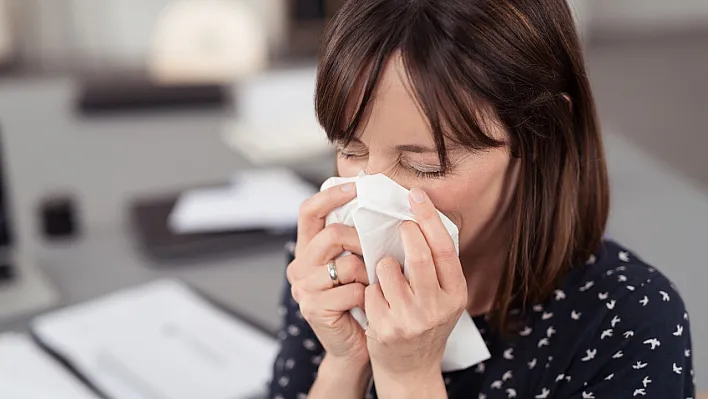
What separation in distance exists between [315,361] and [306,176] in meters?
1.00

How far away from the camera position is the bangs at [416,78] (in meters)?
0.98

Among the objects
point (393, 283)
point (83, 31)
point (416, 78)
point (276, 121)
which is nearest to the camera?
point (416, 78)

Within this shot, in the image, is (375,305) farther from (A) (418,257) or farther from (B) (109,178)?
(B) (109,178)

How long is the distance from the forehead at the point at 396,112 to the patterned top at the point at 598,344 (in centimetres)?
33

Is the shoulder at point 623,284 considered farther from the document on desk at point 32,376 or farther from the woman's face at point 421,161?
the document on desk at point 32,376

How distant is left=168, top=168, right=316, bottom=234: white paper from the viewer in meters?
2.01

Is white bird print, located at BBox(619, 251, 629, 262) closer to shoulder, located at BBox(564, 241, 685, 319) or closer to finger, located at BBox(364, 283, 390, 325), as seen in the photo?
shoulder, located at BBox(564, 241, 685, 319)

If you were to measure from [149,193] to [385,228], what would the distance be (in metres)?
1.25

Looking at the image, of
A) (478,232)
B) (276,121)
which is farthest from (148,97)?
(478,232)

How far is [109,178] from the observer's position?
7.55 feet

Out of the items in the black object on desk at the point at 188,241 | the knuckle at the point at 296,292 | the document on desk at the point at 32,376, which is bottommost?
the document on desk at the point at 32,376

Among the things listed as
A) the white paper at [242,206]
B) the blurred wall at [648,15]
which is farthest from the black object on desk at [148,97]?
the blurred wall at [648,15]

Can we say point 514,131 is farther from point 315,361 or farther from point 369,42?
point 315,361

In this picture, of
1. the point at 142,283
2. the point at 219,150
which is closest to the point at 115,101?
the point at 219,150
